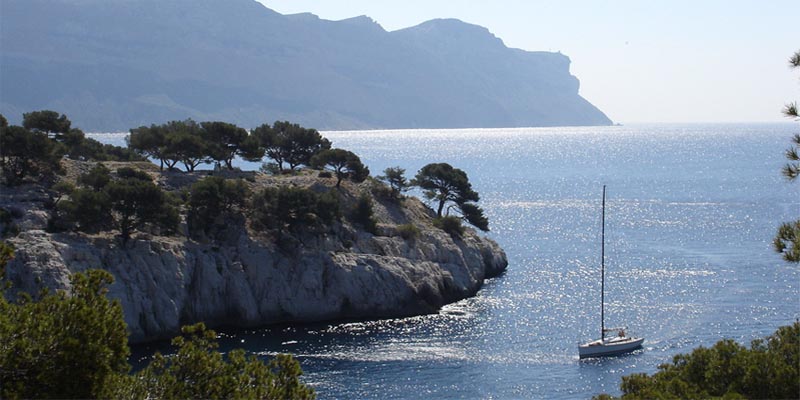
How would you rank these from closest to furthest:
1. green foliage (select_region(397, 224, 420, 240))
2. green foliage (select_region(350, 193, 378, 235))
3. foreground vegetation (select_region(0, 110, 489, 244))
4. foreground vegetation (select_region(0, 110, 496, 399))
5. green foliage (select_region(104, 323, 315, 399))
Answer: foreground vegetation (select_region(0, 110, 496, 399)) → green foliage (select_region(104, 323, 315, 399)) → foreground vegetation (select_region(0, 110, 489, 244)) → green foliage (select_region(350, 193, 378, 235)) → green foliage (select_region(397, 224, 420, 240))

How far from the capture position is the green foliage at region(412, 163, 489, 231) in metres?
79.4

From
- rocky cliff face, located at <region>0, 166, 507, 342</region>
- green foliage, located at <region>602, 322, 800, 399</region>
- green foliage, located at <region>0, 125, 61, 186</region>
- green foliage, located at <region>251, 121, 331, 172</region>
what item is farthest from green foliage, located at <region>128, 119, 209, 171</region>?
green foliage, located at <region>602, 322, 800, 399</region>

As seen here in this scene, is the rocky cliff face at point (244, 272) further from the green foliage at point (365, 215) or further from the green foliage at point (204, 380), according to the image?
the green foliage at point (204, 380)

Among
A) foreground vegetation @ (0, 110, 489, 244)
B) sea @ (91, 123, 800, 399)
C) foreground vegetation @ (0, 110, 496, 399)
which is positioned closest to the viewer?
foreground vegetation @ (0, 110, 496, 399)

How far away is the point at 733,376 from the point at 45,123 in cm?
6106

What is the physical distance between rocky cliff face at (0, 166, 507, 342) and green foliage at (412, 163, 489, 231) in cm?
1035

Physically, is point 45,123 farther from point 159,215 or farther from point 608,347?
point 608,347

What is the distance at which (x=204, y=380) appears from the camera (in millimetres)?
16984

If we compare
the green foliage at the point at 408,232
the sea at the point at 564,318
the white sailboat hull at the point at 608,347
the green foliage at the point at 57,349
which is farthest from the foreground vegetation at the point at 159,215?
the white sailboat hull at the point at 608,347

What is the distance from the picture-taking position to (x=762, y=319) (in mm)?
55531

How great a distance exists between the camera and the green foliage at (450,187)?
79438 mm

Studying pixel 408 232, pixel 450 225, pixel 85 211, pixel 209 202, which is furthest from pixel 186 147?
pixel 450 225

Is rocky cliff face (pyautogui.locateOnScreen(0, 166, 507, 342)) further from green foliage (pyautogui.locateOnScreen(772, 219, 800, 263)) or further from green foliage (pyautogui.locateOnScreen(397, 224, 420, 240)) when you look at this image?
green foliage (pyautogui.locateOnScreen(772, 219, 800, 263))

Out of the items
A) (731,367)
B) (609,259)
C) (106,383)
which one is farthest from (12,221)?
(609,259)
